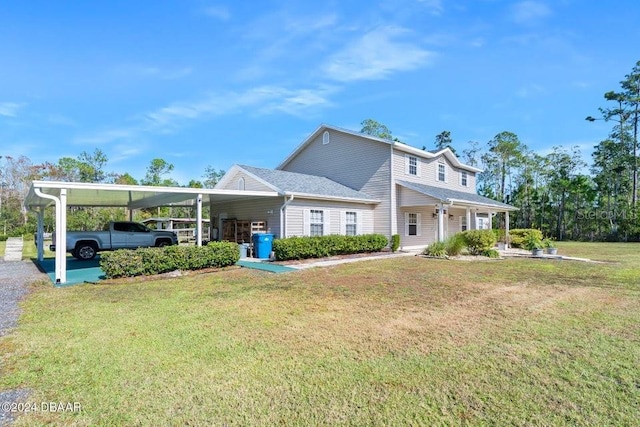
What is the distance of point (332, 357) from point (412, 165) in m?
16.6

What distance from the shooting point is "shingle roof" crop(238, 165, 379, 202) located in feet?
49.3

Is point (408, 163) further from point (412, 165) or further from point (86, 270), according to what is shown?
point (86, 270)

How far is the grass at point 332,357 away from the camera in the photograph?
9.41ft

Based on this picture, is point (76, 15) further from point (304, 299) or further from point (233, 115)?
point (233, 115)

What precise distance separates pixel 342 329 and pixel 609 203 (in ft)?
129

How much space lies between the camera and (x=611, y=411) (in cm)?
279

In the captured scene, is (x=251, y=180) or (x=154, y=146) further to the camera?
(x=154, y=146)

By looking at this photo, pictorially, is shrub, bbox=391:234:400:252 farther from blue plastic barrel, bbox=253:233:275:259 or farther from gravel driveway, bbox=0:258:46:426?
gravel driveway, bbox=0:258:46:426

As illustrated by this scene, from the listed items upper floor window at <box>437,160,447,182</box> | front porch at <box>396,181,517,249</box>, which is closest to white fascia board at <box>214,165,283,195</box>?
front porch at <box>396,181,517,249</box>

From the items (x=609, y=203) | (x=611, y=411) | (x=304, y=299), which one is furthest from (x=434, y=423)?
(x=609, y=203)

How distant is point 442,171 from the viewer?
21.6m

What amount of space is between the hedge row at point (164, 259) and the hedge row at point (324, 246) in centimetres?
177

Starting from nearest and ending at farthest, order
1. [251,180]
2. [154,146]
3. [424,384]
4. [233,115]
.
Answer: [424,384], [251,180], [233,115], [154,146]

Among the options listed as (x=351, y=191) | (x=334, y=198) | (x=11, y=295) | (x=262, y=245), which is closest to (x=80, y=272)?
(x=11, y=295)
